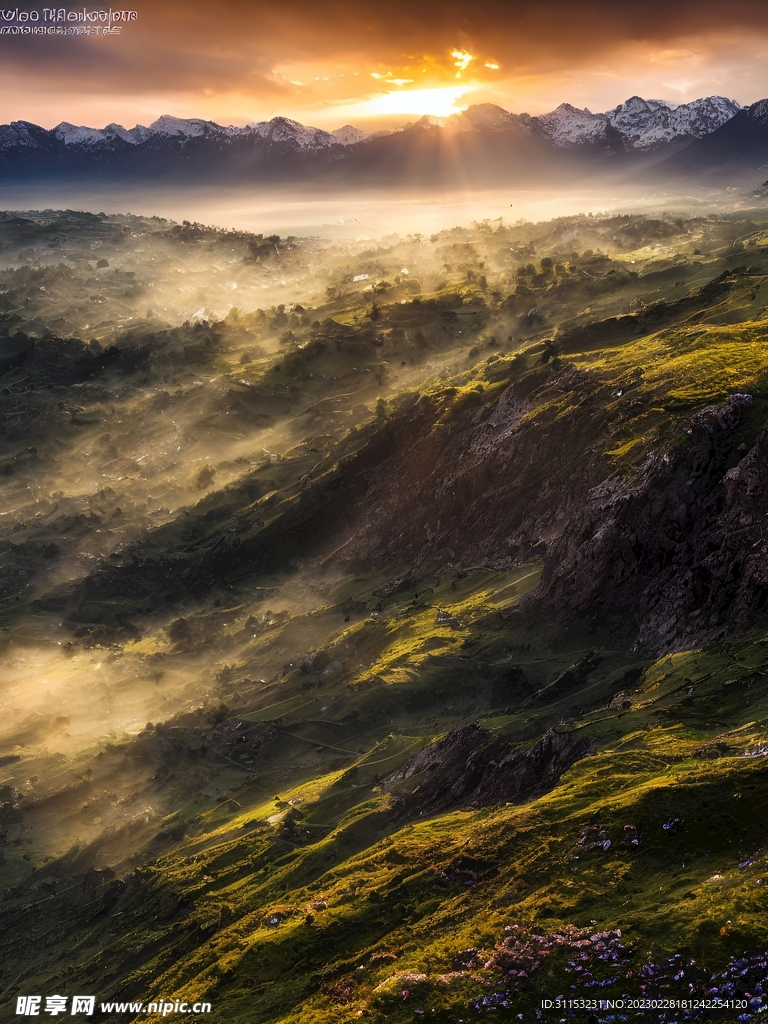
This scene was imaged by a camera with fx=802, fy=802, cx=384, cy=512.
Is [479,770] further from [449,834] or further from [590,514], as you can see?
[590,514]

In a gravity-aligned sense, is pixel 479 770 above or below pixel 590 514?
below

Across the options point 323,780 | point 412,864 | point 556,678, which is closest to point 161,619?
point 323,780

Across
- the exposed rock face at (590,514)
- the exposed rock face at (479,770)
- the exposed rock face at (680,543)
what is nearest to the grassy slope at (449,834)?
the exposed rock face at (479,770)

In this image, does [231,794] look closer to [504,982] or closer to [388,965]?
[388,965]

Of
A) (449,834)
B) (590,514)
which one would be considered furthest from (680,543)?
(449,834)

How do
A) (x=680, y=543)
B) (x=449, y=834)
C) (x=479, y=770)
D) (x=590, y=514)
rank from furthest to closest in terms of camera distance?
(x=590, y=514) < (x=680, y=543) < (x=479, y=770) < (x=449, y=834)

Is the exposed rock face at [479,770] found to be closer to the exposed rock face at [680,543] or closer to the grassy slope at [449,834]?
the grassy slope at [449,834]

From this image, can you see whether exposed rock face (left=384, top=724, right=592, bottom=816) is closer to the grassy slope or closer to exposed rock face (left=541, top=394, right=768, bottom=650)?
the grassy slope

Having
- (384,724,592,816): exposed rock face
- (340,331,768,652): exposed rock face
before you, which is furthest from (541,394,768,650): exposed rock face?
(384,724,592,816): exposed rock face

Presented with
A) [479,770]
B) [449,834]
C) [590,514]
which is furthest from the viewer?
[590,514]
